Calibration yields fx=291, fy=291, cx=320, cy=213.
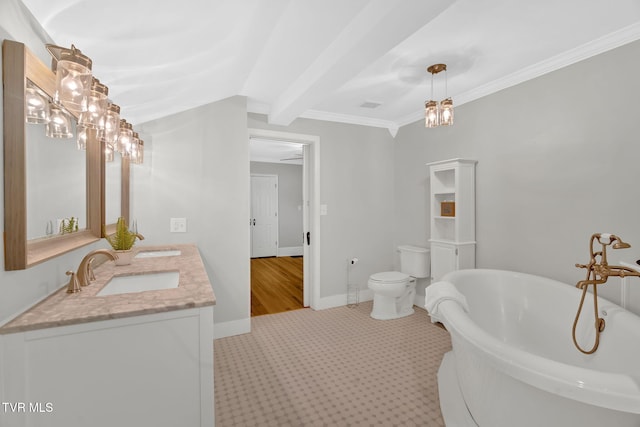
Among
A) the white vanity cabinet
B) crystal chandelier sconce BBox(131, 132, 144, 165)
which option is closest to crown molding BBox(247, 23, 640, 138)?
crystal chandelier sconce BBox(131, 132, 144, 165)

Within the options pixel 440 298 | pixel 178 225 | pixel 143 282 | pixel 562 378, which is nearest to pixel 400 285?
pixel 440 298

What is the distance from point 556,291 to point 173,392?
2498 mm

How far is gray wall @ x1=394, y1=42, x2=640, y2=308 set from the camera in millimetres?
1962

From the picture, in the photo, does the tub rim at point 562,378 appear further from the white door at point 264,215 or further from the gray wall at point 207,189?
the white door at point 264,215

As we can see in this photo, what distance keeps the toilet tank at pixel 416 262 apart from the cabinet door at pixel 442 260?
0.70ft

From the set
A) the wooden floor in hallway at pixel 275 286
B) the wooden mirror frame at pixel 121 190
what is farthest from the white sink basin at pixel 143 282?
the wooden floor in hallway at pixel 275 286

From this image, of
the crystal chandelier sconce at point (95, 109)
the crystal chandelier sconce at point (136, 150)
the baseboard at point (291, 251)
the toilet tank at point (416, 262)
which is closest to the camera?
the crystal chandelier sconce at point (95, 109)

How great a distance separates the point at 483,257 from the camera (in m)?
2.92

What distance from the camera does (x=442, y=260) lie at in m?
3.07

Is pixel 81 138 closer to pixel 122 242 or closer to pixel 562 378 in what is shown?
pixel 122 242

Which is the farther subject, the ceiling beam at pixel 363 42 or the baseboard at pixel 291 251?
the baseboard at pixel 291 251

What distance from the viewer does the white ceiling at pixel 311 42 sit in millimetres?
1277

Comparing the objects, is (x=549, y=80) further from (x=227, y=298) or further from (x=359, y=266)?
(x=227, y=298)

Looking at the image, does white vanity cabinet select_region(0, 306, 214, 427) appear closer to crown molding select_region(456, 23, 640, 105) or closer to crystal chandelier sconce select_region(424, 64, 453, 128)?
crystal chandelier sconce select_region(424, 64, 453, 128)
